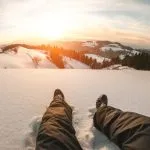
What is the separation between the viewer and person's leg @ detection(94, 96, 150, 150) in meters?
1.19

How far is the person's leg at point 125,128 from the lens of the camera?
47.0 inches

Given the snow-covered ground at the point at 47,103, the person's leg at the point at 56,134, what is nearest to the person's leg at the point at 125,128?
the snow-covered ground at the point at 47,103

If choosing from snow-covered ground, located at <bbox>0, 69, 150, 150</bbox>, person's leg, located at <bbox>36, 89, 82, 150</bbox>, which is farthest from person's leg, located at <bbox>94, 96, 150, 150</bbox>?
person's leg, located at <bbox>36, 89, 82, 150</bbox>

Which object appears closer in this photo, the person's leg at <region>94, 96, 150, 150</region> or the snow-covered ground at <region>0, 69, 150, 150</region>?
the person's leg at <region>94, 96, 150, 150</region>

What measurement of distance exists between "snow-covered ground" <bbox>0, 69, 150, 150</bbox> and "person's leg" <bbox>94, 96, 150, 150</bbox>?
0.06m

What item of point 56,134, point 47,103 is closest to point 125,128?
point 56,134

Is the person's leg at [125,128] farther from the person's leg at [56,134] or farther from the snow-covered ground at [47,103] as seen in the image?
the person's leg at [56,134]

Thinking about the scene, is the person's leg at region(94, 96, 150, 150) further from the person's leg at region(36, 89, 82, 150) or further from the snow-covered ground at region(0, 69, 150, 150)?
the person's leg at region(36, 89, 82, 150)

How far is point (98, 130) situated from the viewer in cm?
166

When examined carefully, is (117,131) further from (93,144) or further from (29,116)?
(29,116)

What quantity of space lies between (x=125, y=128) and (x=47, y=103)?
3.74 ft

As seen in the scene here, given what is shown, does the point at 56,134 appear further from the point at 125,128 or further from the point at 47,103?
the point at 47,103

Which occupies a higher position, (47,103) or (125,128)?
(125,128)

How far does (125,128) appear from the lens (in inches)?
53.2
